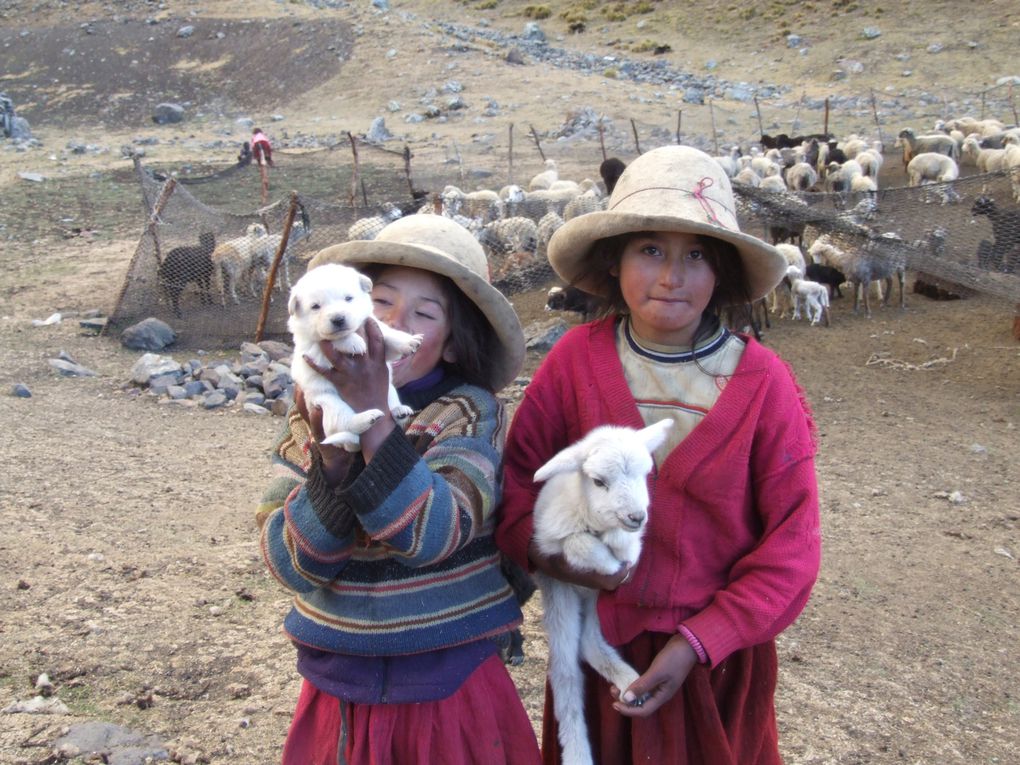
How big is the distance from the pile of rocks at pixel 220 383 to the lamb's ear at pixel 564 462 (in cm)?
617

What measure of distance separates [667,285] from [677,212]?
165mm

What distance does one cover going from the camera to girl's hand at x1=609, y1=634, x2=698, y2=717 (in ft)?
6.52

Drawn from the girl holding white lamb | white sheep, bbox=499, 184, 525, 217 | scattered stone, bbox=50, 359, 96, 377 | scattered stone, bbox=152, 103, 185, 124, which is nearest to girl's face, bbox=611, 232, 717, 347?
the girl holding white lamb

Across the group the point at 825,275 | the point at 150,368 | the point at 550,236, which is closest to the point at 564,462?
the point at 150,368

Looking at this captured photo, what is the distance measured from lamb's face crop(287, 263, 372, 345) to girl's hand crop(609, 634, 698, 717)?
952mm

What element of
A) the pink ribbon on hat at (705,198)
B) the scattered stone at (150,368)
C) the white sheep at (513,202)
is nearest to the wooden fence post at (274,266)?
the scattered stone at (150,368)

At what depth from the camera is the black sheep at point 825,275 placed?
11.3m

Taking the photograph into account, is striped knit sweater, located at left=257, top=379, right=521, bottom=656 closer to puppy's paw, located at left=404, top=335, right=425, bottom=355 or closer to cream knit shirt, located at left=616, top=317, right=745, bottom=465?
puppy's paw, located at left=404, top=335, right=425, bottom=355

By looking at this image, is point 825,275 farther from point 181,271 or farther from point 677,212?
point 677,212

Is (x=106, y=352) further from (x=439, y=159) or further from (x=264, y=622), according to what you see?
(x=439, y=159)

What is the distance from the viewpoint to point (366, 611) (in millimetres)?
1964

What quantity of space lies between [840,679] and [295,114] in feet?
106

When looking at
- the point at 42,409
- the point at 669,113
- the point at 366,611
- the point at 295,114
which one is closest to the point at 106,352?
the point at 42,409

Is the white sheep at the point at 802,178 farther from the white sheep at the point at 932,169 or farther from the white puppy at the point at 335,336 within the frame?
the white puppy at the point at 335,336
